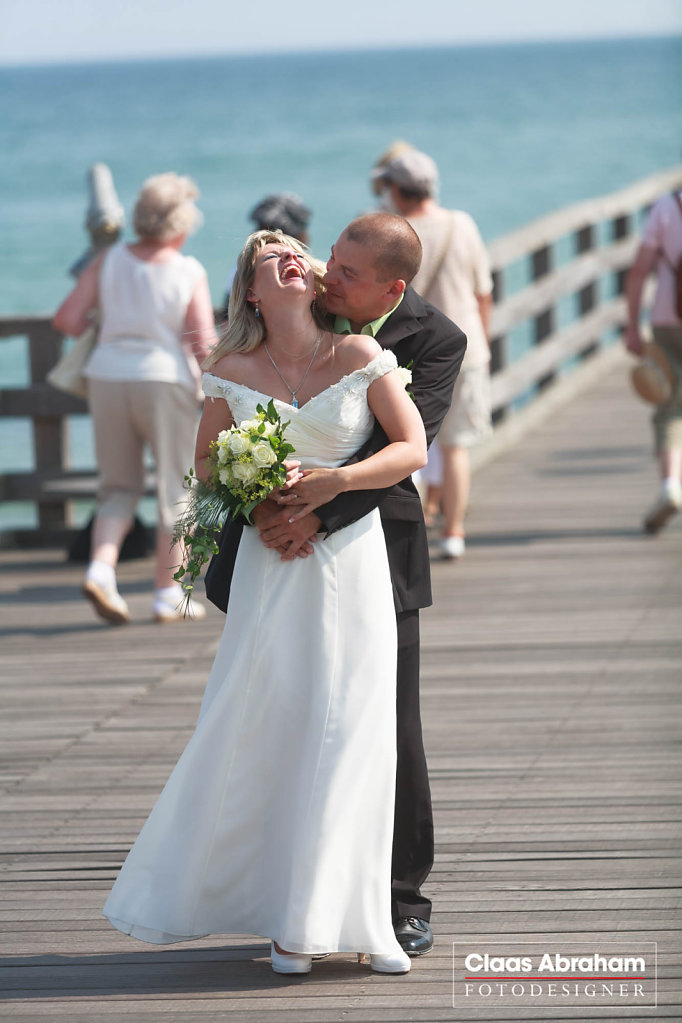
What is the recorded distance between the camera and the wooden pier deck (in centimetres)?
324

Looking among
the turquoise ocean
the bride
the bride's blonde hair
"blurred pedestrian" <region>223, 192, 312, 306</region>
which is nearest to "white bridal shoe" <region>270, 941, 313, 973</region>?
the bride

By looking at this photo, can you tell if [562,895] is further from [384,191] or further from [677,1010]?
[384,191]

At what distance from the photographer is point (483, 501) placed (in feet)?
28.0

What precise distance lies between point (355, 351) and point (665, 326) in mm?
4305

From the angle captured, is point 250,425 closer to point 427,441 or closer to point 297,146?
point 427,441

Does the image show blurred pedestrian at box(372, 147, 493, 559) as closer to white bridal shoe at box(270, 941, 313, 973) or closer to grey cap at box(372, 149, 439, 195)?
grey cap at box(372, 149, 439, 195)

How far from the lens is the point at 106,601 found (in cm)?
621

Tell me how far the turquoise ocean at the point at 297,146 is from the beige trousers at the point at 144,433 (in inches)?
101

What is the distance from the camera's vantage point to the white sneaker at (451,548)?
23.6 ft

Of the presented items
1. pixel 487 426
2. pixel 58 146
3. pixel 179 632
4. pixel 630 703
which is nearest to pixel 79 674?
pixel 179 632

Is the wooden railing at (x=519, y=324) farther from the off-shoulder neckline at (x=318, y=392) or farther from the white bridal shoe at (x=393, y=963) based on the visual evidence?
the white bridal shoe at (x=393, y=963)

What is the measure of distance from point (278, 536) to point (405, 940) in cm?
93

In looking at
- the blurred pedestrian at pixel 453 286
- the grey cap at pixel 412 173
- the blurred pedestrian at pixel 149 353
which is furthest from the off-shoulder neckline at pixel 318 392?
the grey cap at pixel 412 173

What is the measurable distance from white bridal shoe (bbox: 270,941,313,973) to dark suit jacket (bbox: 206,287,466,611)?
74 cm
